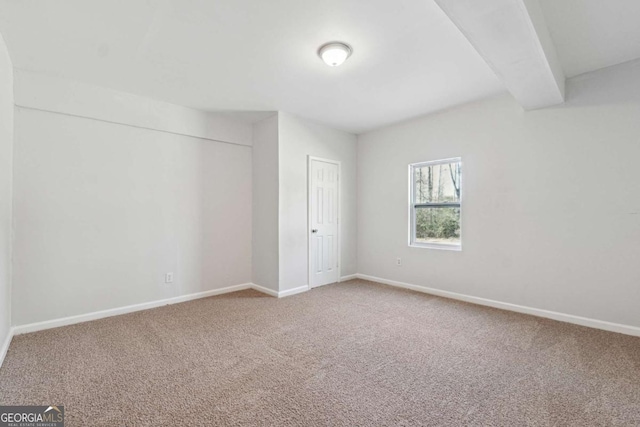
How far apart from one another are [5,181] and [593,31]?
5.24 m

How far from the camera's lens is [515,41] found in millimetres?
2154

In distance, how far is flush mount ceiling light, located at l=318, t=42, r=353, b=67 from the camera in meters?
2.55

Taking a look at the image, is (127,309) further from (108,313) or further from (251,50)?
(251,50)

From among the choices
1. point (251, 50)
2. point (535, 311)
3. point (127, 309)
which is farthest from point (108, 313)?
point (535, 311)

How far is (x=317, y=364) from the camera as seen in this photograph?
7.72 feet

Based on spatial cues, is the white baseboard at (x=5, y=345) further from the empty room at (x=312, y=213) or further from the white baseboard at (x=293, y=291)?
the white baseboard at (x=293, y=291)

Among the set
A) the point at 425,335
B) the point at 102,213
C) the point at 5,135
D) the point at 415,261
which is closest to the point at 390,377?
the point at 425,335

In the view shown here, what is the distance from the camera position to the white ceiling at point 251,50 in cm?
215

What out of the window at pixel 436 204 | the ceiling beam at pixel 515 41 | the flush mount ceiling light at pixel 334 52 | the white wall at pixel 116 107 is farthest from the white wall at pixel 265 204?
the ceiling beam at pixel 515 41

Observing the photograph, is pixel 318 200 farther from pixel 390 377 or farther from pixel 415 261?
pixel 390 377

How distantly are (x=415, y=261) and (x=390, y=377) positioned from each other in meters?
2.67

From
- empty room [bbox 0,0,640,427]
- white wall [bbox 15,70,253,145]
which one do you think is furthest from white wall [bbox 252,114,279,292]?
white wall [bbox 15,70,253,145]

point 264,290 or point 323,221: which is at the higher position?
point 323,221

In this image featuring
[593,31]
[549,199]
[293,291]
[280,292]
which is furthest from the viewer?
[293,291]
